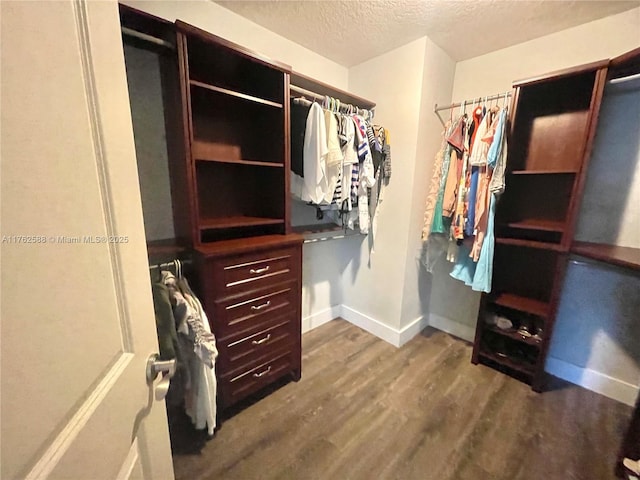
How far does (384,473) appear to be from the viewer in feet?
4.25

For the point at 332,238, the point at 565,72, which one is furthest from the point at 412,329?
the point at 565,72

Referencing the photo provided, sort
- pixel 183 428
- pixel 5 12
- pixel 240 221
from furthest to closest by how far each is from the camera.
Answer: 1. pixel 240 221
2. pixel 183 428
3. pixel 5 12

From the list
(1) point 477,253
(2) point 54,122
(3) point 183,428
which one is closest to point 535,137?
(1) point 477,253

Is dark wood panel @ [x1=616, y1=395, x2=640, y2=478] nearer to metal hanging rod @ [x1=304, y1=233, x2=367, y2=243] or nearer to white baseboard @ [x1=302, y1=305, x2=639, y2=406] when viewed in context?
white baseboard @ [x1=302, y1=305, x2=639, y2=406]

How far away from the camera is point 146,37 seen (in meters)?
1.19

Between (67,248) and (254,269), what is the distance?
3.67ft

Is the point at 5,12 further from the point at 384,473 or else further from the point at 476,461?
the point at 476,461

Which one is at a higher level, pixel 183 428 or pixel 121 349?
pixel 121 349

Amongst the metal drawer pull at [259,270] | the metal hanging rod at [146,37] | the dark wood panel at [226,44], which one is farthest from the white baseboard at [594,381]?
the metal hanging rod at [146,37]

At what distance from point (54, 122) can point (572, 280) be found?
8.46 ft

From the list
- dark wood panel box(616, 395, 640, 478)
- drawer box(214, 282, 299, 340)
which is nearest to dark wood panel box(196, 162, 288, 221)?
drawer box(214, 282, 299, 340)

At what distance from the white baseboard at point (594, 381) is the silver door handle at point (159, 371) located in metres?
2.52

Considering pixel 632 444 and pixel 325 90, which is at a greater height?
pixel 325 90

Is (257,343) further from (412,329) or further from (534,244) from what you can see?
(534,244)
